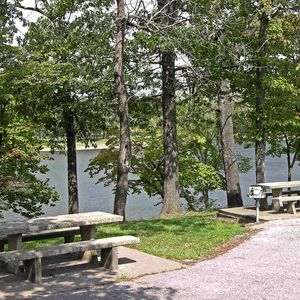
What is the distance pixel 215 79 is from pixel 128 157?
360cm

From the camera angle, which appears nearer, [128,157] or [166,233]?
[166,233]

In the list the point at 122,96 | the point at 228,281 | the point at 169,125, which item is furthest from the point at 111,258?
the point at 169,125

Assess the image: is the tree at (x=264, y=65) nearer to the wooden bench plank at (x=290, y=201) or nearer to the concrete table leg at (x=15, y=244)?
the wooden bench plank at (x=290, y=201)

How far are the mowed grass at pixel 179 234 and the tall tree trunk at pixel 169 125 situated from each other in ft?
5.92

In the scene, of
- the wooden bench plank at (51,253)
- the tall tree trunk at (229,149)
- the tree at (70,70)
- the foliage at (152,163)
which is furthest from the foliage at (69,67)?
the wooden bench plank at (51,253)

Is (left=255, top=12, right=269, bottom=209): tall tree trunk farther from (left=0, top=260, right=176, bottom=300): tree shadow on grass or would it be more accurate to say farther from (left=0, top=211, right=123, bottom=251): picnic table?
(left=0, top=260, right=176, bottom=300): tree shadow on grass

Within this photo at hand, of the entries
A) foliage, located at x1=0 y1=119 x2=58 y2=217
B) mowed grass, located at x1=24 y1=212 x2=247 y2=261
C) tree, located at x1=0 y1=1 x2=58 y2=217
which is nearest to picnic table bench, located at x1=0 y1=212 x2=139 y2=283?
mowed grass, located at x1=24 y1=212 x2=247 y2=261

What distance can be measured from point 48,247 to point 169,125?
302 inches

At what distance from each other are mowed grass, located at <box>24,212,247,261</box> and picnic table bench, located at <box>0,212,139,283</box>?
3.62ft

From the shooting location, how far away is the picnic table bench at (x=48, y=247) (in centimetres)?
605

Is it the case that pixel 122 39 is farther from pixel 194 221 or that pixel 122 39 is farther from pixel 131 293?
pixel 131 293

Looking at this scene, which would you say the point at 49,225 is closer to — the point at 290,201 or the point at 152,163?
the point at 290,201

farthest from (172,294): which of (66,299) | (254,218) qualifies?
(254,218)

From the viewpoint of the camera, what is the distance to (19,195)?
645 inches
